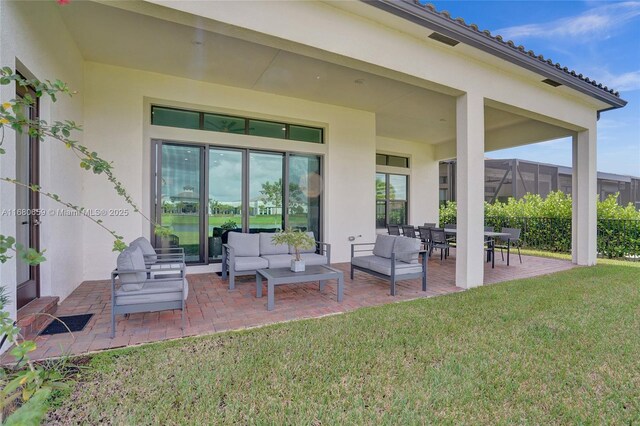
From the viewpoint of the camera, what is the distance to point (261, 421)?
6.85 ft

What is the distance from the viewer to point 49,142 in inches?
160

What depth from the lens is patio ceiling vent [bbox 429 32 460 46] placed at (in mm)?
4656

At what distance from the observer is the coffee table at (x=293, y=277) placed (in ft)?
14.0

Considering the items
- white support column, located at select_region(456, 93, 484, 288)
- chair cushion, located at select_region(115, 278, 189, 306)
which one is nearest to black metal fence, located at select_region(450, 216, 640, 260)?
white support column, located at select_region(456, 93, 484, 288)

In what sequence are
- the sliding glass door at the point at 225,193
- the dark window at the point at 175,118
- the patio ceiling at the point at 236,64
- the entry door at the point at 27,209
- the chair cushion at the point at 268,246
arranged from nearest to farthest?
1. the entry door at the point at 27,209
2. the patio ceiling at the point at 236,64
3. the chair cushion at the point at 268,246
4. the dark window at the point at 175,118
5. the sliding glass door at the point at 225,193

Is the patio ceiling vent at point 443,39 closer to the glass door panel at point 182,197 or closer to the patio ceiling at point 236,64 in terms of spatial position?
the patio ceiling at point 236,64

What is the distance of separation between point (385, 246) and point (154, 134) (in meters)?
4.93

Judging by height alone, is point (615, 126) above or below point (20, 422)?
above

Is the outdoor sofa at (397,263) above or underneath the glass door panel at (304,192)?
underneath

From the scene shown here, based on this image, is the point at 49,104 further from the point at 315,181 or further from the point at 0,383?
the point at 315,181

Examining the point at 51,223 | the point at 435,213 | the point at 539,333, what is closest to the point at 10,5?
the point at 51,223

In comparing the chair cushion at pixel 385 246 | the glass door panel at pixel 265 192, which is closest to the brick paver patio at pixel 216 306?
the chair cushion at pixel 385 246

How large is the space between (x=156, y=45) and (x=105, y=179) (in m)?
2.50

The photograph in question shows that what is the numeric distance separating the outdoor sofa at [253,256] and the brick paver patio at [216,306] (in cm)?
34
